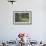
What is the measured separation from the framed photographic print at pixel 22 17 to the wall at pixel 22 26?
127 millimetres

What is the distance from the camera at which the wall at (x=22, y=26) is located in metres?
5.64

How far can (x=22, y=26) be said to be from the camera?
5.68m

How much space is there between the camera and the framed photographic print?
223 inches

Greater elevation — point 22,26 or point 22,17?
point 22,17

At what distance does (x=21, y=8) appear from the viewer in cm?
565

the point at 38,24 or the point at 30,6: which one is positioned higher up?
the point at 30,6

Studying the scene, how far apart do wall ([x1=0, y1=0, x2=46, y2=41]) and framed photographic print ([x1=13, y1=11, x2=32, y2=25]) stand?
5.0 inches

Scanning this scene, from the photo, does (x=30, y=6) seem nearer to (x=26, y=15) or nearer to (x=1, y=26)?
(x=26, y=15)

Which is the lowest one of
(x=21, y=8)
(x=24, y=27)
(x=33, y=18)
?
(x=24, y=27)

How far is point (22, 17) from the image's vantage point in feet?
18.8

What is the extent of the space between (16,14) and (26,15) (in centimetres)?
43

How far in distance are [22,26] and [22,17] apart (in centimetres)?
38

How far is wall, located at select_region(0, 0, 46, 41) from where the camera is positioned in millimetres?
5641

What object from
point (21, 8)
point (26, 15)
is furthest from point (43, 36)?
point (21, 8)
